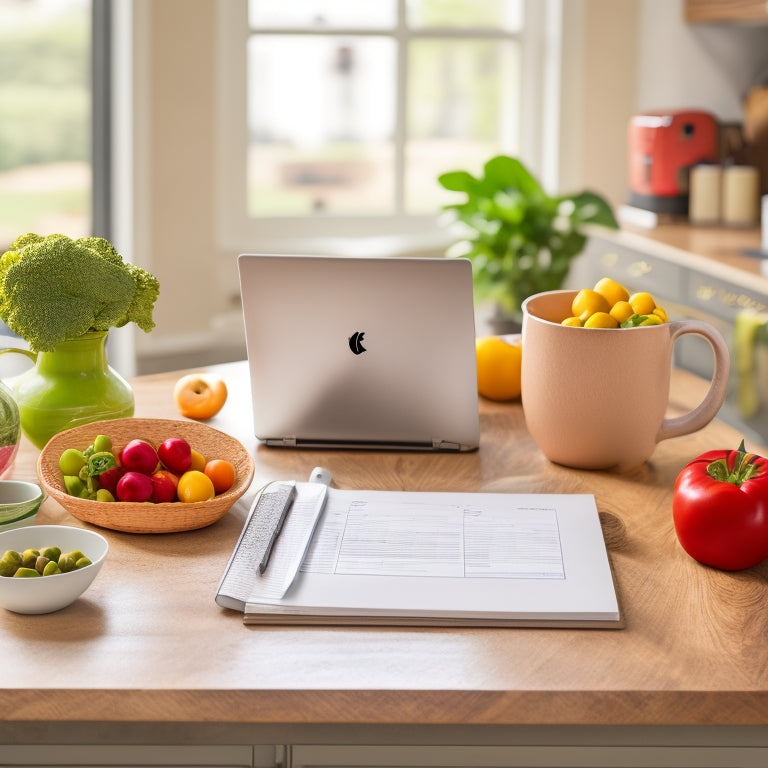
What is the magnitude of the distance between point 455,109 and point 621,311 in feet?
8.58

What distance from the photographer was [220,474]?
44.1 inches

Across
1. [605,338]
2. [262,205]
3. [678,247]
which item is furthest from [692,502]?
[262,205]

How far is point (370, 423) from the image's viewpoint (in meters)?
1.35

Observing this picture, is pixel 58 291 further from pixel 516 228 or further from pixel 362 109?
pixel 362 109

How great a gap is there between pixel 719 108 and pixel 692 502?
298 cm

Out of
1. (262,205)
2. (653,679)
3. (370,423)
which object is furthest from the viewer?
(262,205)

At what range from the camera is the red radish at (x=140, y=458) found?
3.59 ft

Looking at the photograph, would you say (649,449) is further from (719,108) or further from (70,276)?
(719,108)

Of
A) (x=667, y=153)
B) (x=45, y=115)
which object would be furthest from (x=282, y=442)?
(x=45, y=115)

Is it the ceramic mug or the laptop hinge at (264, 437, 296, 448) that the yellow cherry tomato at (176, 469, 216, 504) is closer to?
the laptop hinge at (264, 437, 296, 448)

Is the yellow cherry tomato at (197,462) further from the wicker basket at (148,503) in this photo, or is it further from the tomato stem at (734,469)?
the tomato stem at (734,469)

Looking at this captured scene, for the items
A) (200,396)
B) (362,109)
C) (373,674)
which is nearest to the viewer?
Answer: (373,674)

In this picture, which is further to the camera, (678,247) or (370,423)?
(678,247)

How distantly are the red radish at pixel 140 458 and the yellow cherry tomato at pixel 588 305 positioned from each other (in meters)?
0.50
